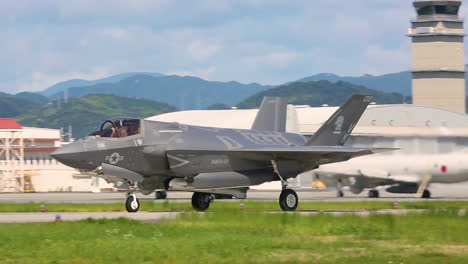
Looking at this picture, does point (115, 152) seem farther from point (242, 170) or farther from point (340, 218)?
point (340, 218)

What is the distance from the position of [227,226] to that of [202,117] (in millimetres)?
70500

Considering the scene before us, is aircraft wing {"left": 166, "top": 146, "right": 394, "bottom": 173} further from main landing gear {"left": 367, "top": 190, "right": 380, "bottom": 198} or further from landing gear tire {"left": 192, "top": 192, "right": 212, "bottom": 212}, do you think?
main landing gear {"left": 367, "top": 190, "right": 380, "bottom": 198}

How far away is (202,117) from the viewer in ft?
302

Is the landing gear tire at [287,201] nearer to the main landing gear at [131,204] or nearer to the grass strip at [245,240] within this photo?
the main landing gear at [131,204]

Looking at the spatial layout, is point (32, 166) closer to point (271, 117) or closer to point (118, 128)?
point (271, 117)

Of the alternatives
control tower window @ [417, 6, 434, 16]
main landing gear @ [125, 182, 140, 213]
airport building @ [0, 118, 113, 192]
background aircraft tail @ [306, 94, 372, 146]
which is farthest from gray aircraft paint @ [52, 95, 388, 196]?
control tower window @ [417, 6, 434, 16]

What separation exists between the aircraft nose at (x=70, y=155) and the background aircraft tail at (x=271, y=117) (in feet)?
38.3

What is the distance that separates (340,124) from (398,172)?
72.2 feet

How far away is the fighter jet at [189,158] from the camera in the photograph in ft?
92.7

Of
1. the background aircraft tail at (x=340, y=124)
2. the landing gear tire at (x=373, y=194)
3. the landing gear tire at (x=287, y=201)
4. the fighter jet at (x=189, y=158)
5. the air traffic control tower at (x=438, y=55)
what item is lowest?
the landing gear tire at (x=373, y=194)

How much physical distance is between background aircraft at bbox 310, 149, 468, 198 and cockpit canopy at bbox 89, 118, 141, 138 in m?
25.4

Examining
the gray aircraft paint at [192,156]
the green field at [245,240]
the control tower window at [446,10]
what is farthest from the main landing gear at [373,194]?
the control tower window at [446,10]

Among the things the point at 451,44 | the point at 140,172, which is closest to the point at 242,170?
the point at 140,172

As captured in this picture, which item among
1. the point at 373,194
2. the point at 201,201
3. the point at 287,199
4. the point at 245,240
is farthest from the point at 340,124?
the point at 373,194
